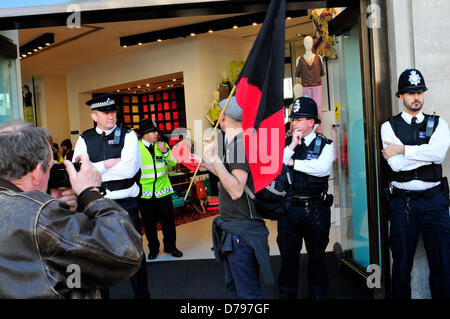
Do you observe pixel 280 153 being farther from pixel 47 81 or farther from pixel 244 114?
pixel 47 81

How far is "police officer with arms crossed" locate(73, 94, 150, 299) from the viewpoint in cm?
358

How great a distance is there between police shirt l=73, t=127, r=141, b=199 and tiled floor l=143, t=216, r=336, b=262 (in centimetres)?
194

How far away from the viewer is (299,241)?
11.9 feet

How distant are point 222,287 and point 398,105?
2.29 meters

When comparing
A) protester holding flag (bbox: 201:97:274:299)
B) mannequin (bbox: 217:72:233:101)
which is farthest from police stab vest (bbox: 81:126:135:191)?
mannequin (bbox: 217:72:233:101)

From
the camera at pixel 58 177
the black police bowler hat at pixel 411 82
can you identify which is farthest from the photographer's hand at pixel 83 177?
the black police bowler hat at pixel 411 82

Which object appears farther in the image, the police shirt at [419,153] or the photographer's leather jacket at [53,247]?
the police shirt at [419,153]

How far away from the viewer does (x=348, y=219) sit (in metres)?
4.43

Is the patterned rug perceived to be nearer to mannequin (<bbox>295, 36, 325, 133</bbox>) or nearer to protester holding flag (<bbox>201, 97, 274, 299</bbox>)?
mannequin (<bbox>295, 36, 325, 133</bbox>)

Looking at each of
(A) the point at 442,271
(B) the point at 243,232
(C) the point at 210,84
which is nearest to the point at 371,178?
(A) the point at 442,271

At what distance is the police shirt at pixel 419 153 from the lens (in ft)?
9.82

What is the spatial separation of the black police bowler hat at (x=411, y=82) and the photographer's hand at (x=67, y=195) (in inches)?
95.8

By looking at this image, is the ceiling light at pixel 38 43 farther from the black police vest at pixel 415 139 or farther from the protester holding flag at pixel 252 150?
the black police vest at pixel 415 139

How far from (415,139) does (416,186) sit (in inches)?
13.3
